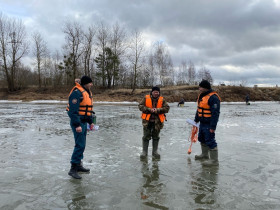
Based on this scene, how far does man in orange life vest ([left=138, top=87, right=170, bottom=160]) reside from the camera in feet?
19.8

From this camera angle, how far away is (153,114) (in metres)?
6.11

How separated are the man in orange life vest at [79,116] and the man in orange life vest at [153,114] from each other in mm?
1591

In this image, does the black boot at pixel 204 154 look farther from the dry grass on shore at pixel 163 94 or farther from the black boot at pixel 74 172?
the dry grass on shore at pixel 163 94

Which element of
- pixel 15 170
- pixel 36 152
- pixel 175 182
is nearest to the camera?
pixel 175 182

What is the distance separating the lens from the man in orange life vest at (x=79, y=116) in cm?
457

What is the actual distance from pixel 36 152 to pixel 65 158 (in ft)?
3.49

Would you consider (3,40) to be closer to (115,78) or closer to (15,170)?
(115,78)

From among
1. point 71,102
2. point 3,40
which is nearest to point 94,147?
point 71,102

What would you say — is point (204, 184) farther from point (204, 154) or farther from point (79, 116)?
point (79, 116)

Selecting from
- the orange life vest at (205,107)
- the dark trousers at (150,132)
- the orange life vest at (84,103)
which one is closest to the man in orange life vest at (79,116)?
the orange life vest at (84,103)

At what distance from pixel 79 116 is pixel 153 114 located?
2047 millimetres

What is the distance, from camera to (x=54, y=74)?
65.1m

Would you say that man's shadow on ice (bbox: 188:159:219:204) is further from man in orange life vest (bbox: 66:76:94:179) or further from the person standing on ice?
man in orange life vest (bbox: 66:76:94:179)

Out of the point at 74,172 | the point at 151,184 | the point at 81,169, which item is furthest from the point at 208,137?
the point at 74,172
